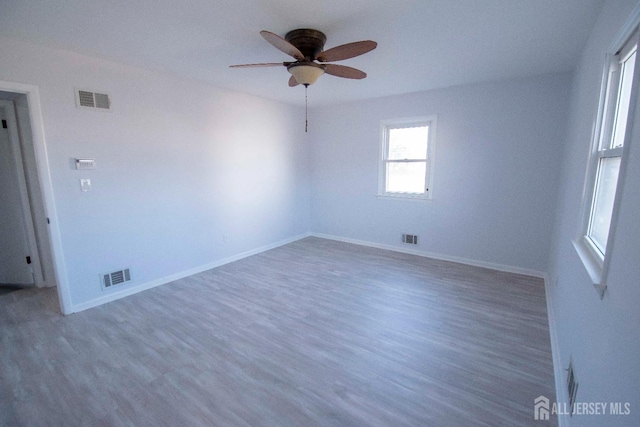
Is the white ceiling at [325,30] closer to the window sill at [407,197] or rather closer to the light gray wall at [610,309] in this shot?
the light gray wall at [610,309]

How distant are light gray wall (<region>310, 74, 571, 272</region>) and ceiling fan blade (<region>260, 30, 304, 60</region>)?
2.72 meters

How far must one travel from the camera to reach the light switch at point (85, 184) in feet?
9.14

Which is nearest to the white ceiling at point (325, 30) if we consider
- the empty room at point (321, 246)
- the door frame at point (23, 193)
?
the empty room at point (321, 246)

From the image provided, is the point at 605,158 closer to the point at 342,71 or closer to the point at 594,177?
the point at 594,177

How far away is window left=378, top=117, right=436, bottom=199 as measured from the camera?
424 centimetres

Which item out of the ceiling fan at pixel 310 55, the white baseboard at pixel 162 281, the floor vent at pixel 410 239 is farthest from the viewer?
the floor vent at pixel 410 239

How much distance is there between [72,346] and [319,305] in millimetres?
2113

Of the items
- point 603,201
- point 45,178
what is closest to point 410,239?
point 603,201

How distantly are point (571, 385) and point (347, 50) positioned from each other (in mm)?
2469

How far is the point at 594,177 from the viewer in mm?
1733

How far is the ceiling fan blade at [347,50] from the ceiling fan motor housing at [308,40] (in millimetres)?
110

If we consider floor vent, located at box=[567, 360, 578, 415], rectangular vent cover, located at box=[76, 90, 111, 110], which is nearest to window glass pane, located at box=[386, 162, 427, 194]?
floor vent, located at box=[567, 360, 578, 415]

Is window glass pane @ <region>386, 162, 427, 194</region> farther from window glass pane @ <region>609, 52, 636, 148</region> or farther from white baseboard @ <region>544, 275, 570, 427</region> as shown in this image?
window glass pane @ <region>609, 52, 636, 148</region>

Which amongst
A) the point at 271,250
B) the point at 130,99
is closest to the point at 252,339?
the point at 271,250
